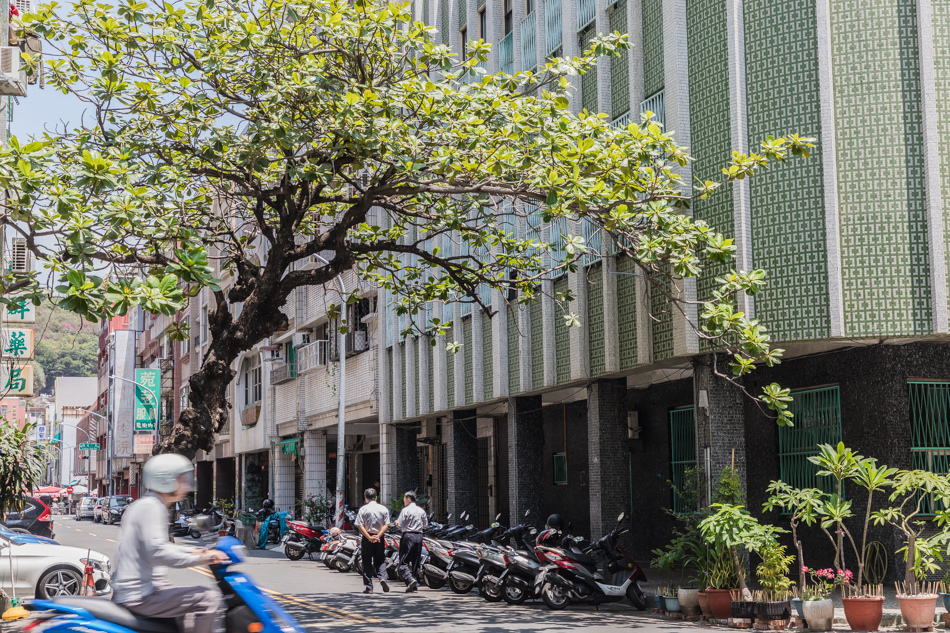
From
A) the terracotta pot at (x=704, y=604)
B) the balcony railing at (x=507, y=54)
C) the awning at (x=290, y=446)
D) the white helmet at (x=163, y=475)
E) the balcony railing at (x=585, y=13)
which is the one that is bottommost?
the terracotta pot at (x=704, y=604)

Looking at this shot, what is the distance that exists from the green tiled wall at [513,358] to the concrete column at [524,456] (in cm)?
43

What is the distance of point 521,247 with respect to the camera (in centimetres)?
1641

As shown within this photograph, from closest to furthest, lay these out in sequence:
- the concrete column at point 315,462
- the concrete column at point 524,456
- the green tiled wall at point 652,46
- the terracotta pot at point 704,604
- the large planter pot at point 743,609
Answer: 1. the large planter pot at point 743,609
2. the terracotta pot at point 704,604
3. the green tiled wall at point 652,46
4. the concrete column at point 524,456
5. the concrete column at point 315,462

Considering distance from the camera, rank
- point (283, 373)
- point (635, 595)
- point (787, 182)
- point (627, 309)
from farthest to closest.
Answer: point (283, 373) < point (627, 309) < point (635, 595) < point (787, 182)

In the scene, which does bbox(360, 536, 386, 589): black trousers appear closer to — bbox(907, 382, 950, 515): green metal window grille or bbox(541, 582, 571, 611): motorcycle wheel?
bbox(541, 582, 571, 611): motorcycle wheel

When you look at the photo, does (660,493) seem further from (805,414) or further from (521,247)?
(521,247)

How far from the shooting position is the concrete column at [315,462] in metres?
39.3

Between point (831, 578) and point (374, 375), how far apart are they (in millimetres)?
20525

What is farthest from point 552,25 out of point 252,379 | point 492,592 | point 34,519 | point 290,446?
point 252,379

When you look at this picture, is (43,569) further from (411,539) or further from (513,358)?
(513,358)

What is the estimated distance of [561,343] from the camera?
2120cm

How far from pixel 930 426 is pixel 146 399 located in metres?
56.7

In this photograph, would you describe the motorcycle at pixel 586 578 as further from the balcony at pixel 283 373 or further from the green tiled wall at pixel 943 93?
the balcony at pixel 283 373

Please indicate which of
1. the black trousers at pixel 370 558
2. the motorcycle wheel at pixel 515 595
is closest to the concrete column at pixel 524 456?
the black trousers at pixel 370 558
